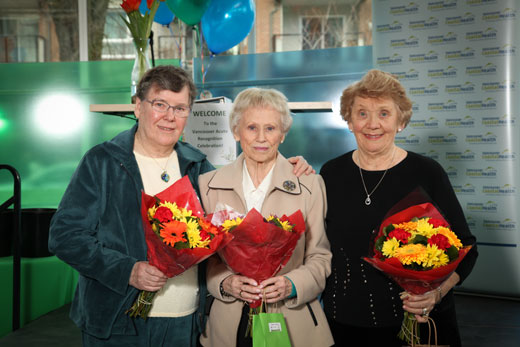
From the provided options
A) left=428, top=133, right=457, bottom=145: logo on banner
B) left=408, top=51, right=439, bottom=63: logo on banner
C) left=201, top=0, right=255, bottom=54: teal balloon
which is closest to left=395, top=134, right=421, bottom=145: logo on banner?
left=428, top=133, right=457, bottom=145: logo on banner

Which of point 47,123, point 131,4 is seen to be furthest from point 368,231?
point 47,123

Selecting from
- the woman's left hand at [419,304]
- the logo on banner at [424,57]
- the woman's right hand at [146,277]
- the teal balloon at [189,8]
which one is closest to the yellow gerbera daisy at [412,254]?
the woman's left hand at [419,304]

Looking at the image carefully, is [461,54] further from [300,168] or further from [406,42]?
[300,168]

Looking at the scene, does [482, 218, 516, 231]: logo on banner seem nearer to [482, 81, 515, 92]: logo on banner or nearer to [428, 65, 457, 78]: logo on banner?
[482, 81, 515, 92]: logo on banner

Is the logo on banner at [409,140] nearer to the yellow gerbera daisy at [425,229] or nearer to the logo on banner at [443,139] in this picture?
the logo on banner at [443,139]

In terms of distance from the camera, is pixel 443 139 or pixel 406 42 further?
pixel 406 42

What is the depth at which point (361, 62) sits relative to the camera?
5.07 m

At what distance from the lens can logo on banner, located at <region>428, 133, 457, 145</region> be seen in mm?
4598

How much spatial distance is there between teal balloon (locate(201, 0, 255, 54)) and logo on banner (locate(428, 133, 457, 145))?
2.11 m

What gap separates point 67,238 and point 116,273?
0.74ft

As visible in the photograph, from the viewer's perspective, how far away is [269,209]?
72.9 inches

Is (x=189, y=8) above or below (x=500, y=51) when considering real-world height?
above

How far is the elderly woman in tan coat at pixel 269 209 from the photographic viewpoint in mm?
1729

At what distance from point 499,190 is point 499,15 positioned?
1.63 meters
